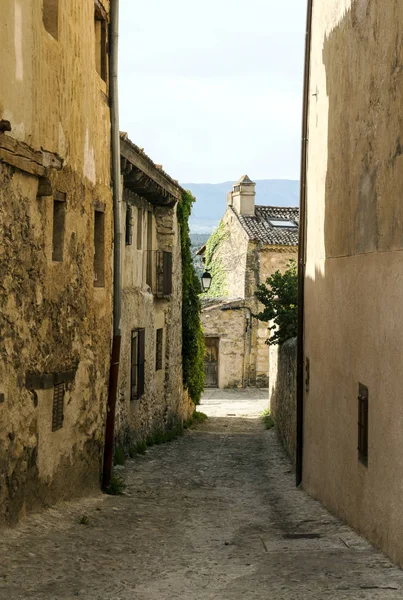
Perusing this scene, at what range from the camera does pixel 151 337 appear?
739 inches

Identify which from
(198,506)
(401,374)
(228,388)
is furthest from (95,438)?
(228,388)

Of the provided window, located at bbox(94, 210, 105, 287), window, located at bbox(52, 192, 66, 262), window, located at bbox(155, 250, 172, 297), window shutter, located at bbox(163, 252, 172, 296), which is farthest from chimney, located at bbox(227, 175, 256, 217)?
window, located at bbox(52, 192, 66, 262)

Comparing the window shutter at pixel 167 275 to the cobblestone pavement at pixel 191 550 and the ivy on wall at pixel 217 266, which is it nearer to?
the cobblestone pavement at pixel 191 550

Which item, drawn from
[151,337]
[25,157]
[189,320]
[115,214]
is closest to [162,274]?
[151,337]

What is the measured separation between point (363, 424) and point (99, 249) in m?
4.87

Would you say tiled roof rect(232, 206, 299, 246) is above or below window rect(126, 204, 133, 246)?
above

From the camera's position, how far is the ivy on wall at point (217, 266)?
4412cm

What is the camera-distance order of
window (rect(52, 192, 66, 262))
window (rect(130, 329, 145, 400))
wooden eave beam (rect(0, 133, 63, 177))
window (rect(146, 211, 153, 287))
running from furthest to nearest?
1. window (rect(146, 211, 153, 287))
2. window (rect(130, 329, 145, 400))
3. window (rect(52, 192, 66, 262))
4. wooden eave beam (rect(0, 133, 63, 177))

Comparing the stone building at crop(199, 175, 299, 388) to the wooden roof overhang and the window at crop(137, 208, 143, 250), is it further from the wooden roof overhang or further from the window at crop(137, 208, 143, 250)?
the window at crop(137, 208, 143, 250)

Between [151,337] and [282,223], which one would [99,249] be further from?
[282,223]

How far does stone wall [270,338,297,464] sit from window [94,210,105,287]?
18.3 feet

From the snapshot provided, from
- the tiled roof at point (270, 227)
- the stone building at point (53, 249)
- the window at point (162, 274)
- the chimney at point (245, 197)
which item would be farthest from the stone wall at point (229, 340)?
the stone building at point (53, 249)

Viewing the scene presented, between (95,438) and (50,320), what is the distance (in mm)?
2863

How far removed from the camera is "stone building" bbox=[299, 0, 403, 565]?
7973 millimetres
